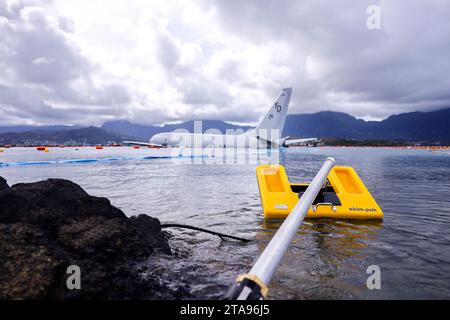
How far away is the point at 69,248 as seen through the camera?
375 cm

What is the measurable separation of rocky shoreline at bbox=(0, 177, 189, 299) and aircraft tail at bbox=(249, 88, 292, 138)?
5460 cm

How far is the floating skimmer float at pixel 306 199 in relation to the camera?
2895mm

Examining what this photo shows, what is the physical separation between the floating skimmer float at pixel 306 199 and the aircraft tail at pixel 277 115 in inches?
1950

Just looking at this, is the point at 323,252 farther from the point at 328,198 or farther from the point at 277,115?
the point at 277,115

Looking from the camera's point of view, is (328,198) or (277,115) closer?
(328,198)

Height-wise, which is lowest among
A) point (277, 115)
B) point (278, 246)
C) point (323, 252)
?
point (323, 252)

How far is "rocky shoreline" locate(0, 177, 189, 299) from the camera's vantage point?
292cm

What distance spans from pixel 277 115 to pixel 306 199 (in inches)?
2243

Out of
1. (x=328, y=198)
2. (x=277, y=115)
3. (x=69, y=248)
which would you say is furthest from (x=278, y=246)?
(x=277, y=115)

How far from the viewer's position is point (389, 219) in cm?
777

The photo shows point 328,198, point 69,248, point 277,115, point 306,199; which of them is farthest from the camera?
point 277,115

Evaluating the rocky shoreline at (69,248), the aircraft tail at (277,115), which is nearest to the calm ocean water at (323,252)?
the rocky shoreline at (69,248)

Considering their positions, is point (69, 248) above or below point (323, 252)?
above
